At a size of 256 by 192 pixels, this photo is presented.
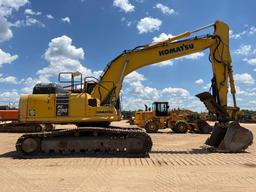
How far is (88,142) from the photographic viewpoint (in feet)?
46.4

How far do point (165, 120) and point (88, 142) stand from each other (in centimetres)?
1881

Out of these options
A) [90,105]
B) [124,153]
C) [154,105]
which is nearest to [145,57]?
[90,105]

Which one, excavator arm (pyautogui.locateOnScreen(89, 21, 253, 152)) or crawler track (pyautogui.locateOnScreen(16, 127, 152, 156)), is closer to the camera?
crawler track (pyautogui.locateOnScreen(16, 127, 152, 156))

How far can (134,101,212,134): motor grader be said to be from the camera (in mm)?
30844

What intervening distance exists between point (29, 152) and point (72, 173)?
442cm

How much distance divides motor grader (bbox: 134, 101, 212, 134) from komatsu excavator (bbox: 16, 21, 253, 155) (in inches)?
531

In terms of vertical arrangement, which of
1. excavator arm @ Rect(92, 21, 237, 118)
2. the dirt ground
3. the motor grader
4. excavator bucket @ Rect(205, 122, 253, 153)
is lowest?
the dirt ground

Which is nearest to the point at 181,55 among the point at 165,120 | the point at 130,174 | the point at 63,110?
the point at 63,110

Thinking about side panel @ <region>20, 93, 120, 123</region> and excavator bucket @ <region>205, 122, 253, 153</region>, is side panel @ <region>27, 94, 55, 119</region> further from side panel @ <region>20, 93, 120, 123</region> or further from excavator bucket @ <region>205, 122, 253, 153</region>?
excavator bucket @ <region>205, 122, 253, 153</region>

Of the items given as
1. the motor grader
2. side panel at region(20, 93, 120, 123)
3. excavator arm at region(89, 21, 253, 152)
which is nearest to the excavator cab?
the motor grader

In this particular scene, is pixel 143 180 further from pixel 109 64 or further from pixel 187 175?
pixel 109 64

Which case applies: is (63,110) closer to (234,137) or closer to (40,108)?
(40,108)

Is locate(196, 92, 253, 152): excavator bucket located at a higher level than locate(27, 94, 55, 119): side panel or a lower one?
lower

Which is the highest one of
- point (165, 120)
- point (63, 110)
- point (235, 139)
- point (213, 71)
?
point (213, 71)
